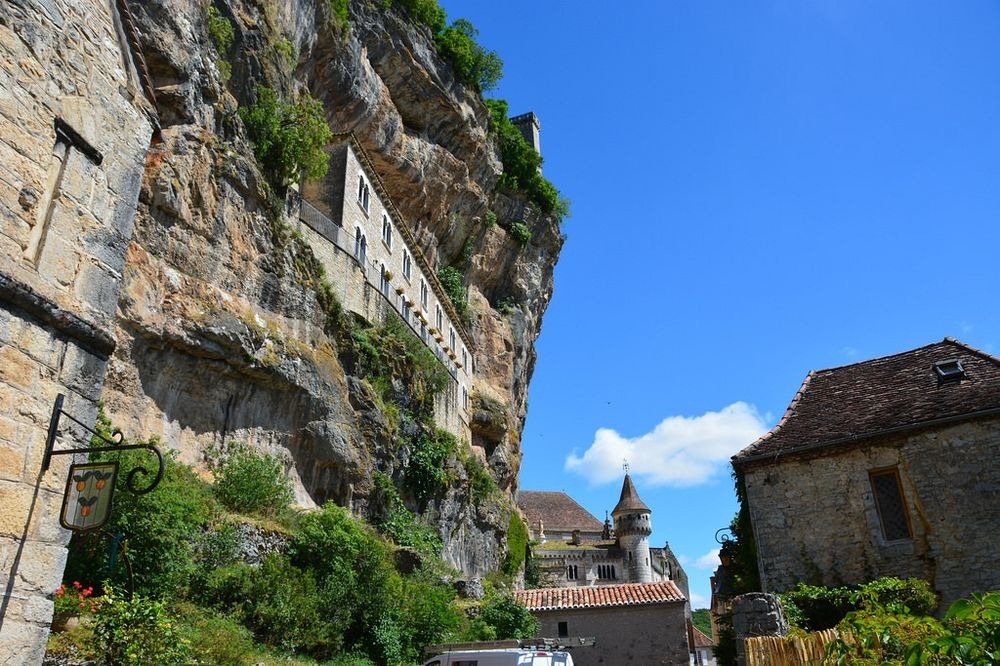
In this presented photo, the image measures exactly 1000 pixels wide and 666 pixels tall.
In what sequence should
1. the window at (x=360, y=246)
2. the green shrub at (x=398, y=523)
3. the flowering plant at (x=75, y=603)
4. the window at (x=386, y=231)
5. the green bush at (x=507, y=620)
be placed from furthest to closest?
1. the window at (x=386, y=231)
2. the window at (x=360, y=246)
3. the green shrub at (x=398, y=523)
4. the green bush at (x=507, y=620)
5. the flowering plant at (x=75, y=603)

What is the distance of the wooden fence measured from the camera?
722 cm

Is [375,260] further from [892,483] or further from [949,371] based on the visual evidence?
[949,371]

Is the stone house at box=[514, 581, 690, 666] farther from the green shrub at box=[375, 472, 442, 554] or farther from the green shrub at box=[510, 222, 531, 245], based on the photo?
the green shrub at box=[510, 222, 531, 245]

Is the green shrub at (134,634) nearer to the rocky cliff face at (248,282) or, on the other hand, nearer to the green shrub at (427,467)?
the rocky cliff face at (248,282)

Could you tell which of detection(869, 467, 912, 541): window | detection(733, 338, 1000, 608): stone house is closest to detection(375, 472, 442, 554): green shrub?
detection(733, 338, 1000, 608): stone house

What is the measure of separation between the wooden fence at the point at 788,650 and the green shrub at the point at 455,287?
108 ft

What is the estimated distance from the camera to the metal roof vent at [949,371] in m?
17.6

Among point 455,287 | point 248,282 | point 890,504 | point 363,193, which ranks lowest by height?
point 890,504

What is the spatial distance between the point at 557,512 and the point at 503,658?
190 ft

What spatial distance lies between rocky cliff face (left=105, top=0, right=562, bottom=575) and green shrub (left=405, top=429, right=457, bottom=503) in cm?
80

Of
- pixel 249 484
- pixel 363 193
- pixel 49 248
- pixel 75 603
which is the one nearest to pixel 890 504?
pixel 249 484

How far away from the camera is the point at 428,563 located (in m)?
21.4

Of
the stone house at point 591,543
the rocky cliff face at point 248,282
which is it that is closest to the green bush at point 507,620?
the rocky cliff face at point 248,282

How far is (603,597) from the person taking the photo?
26.4 m
